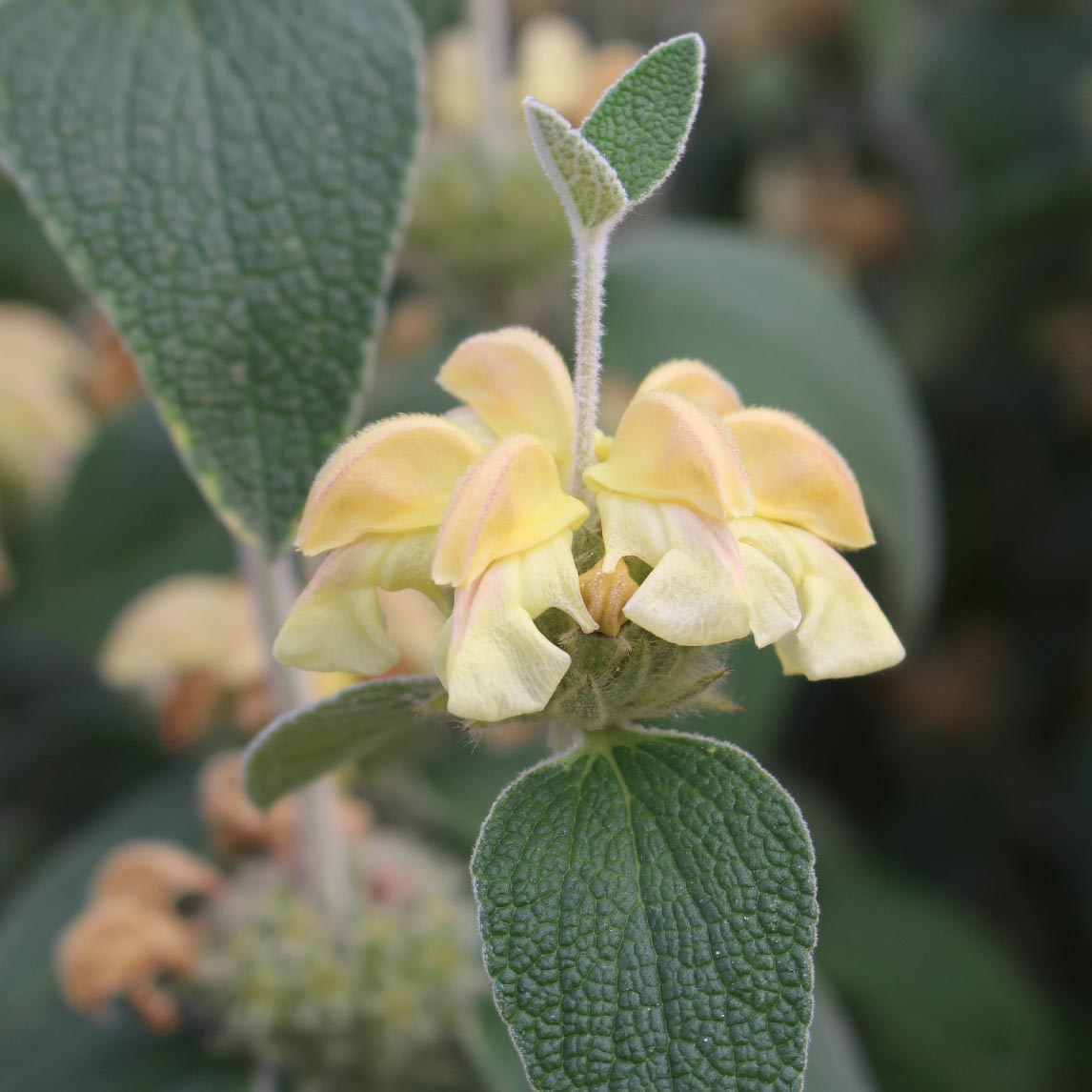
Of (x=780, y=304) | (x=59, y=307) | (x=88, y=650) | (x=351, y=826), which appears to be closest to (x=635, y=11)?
(x=59, y=307)

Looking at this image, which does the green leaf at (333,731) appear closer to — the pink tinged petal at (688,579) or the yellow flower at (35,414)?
the pink tinged petal at (688,579)

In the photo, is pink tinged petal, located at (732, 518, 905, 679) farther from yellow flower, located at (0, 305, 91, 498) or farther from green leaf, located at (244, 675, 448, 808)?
yellow flower, located at (0, 305, 91, 498)

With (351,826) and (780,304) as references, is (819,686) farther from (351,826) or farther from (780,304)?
(351,826)

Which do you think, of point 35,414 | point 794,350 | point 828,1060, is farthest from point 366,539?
point 35,414

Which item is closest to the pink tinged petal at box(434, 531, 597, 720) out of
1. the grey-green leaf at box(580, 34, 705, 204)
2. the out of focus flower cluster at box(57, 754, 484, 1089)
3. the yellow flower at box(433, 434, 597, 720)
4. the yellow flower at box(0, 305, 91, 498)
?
the yellow flower at box(433, 434, 597, 720)

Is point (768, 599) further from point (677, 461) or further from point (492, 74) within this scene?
point (492, 74)

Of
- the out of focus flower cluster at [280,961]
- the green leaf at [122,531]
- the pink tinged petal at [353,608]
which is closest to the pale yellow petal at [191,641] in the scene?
the out of focus flower cluster at [280,961]
